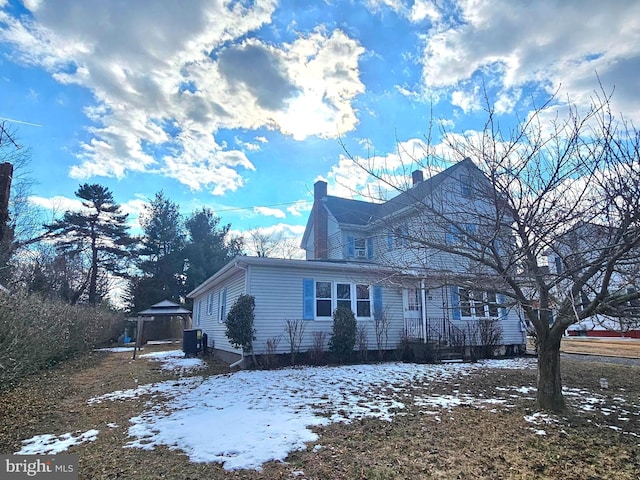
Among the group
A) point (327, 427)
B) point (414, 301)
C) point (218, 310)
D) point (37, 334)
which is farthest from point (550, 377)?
point (218, 310)

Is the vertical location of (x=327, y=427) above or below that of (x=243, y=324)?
below

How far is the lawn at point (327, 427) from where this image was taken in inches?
138

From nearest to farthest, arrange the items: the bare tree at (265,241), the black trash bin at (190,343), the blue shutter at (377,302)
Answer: the blue shutter at (377,302)
the black trash bin at (190,343)
the bare tree at (265,241)

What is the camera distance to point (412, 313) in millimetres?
12766

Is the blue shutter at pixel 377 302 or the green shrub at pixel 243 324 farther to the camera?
the blue shutter at pixel 377 302

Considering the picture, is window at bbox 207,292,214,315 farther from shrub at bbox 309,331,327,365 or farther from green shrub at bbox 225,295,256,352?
shrub at bbox 309,331,327,365

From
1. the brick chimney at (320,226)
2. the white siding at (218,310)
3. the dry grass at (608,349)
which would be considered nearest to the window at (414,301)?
the white siding at (218,310)

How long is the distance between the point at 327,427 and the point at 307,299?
21.3 ft

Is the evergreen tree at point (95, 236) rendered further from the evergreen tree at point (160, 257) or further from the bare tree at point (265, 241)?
the bare tree at point (265, 241)

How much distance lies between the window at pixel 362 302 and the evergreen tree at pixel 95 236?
2074 cm

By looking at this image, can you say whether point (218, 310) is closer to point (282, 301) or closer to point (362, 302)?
point (282, 301)

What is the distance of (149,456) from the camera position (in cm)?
376

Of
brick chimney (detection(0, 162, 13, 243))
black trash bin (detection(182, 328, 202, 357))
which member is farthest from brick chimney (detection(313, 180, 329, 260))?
brick chimney (detection(0, 162, 13, 243))

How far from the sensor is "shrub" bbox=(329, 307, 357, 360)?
1089 centimetres
